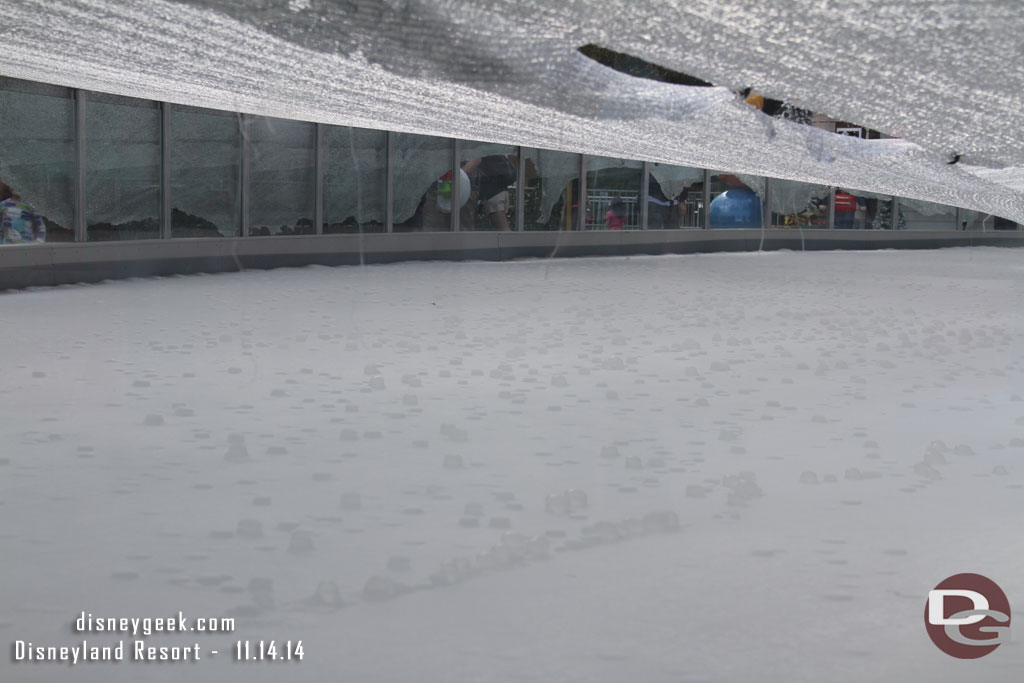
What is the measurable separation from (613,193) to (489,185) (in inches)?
124

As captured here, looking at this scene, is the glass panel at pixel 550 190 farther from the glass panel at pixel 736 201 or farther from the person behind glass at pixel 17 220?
the person behind glass at pixel 17 220

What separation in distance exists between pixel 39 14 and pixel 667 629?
7.55 ft

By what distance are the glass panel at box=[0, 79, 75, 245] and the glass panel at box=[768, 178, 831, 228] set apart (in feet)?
50.8

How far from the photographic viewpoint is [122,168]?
14398 millimetres

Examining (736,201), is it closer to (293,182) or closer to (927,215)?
(927,215)

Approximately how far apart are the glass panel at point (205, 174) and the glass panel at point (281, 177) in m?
0.43

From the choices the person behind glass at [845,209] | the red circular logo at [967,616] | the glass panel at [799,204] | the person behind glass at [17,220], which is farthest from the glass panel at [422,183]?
the red circular logo at [967,616]

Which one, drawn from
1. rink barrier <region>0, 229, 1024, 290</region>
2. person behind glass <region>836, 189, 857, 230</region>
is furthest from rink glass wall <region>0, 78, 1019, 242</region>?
person behind glass <region>836, 189, 857, 230</region>

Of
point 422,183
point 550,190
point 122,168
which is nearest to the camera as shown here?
point 122,168

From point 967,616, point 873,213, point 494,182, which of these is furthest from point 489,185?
point 967,616

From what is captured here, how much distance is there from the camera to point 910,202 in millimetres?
28578

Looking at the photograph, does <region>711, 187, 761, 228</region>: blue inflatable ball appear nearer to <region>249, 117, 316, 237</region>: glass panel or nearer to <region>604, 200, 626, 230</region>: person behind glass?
<region>604, 200, 626, 230</region>: person behind glass

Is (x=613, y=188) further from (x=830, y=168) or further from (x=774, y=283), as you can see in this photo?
(x=830, y=168)

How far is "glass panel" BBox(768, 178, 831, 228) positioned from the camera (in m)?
26.0
